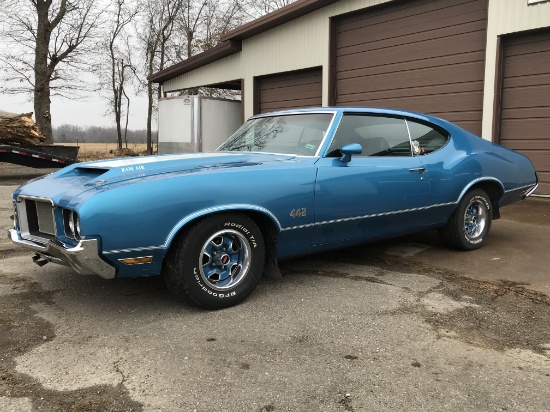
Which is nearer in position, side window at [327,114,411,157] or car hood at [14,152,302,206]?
car hood at [14,152,302,206]

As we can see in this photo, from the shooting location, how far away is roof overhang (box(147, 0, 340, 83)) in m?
11.2

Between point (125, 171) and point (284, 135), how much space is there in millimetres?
1522

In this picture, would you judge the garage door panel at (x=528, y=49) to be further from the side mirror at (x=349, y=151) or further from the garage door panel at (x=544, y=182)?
the side mirror at (x=349, y=151)

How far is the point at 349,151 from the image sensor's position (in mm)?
3805

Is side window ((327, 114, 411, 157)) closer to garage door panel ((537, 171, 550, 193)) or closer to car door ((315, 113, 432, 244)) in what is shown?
car door ((315, 113, 432, 244))

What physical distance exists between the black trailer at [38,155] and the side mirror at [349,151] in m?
11.1

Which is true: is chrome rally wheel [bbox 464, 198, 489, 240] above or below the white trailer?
below

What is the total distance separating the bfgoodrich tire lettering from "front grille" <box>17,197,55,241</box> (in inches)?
33.7

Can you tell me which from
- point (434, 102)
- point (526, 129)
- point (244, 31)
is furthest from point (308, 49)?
point (526, 129)

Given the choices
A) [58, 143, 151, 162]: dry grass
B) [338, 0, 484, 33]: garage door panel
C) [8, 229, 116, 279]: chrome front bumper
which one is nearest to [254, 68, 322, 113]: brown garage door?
[338, 0, 484, 33]: garage door panel

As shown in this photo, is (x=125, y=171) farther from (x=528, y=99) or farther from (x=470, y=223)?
(x=528, y=99)

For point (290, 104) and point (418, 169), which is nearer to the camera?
point (418, 169)

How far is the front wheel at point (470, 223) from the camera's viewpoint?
4902 mm

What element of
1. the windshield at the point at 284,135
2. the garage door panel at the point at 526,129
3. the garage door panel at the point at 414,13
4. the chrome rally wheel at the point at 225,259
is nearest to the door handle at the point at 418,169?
the windshield at the point at 284,135
